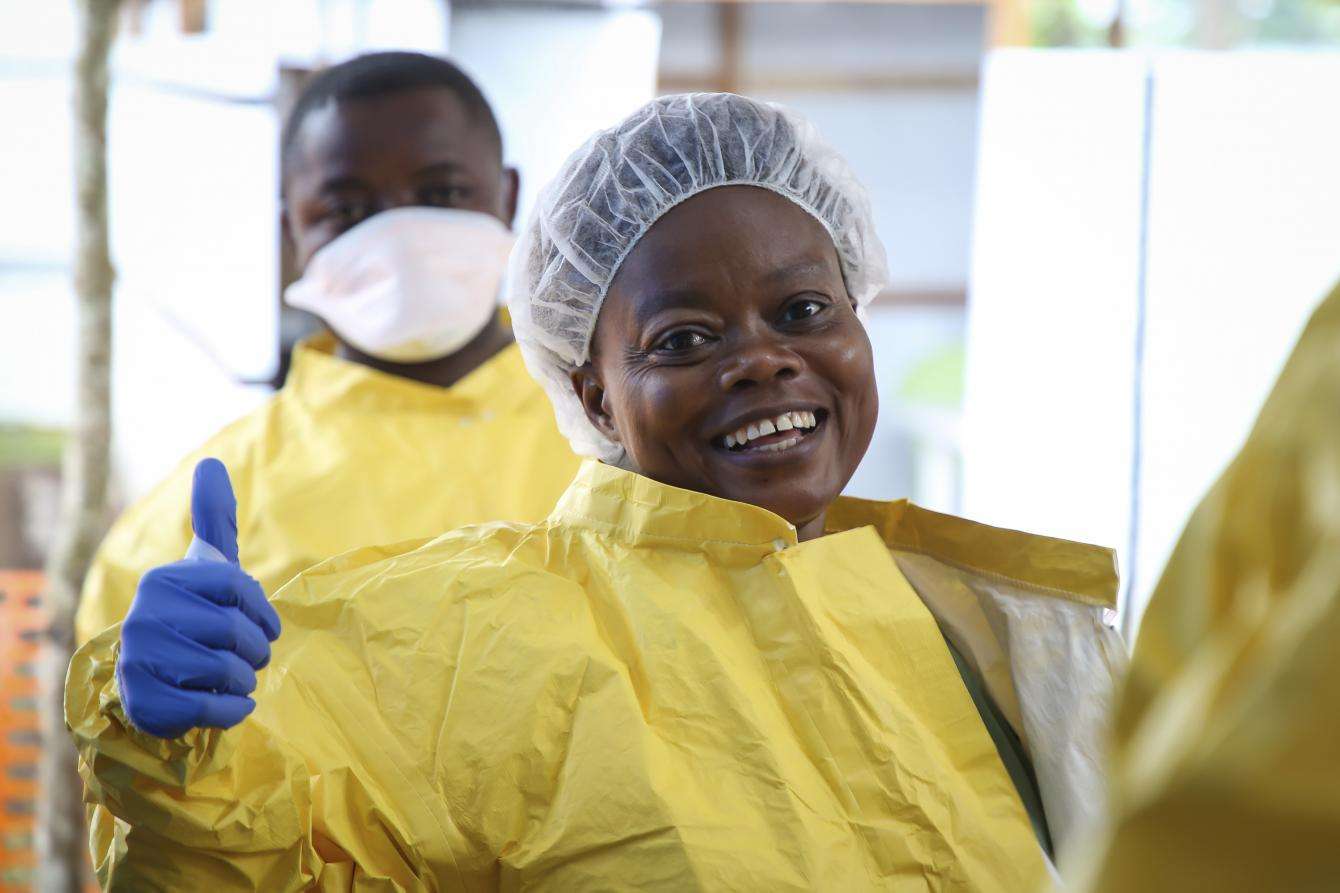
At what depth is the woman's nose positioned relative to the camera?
147cm

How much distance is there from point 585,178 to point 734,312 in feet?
0.87

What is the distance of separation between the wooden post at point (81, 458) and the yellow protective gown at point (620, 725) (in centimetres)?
204

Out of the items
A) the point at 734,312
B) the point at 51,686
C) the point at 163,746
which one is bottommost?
the point at 51,686

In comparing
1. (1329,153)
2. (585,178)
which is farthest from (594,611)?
(1329,153)

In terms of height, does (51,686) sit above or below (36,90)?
below

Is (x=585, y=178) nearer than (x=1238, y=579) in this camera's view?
No

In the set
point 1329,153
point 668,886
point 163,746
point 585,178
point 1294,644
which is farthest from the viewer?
point 1329,153

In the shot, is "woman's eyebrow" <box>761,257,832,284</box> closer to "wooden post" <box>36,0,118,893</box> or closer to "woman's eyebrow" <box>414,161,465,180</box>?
"woman's eyebrow" <box>414,161,465,180</box>

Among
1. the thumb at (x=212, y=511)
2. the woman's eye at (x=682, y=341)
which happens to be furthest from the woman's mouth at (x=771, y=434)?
the thumb at (x=212, y=511)

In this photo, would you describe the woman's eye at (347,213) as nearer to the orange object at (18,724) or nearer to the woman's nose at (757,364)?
the woman's nose at (757,364)

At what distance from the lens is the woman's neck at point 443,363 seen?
2.47 meters

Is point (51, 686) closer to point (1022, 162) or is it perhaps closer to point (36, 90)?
point (36, 90)

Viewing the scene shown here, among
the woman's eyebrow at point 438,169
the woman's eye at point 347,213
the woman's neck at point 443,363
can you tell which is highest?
the woman's eyebrow at point 438,169

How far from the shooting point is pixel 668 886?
4.00 ft
